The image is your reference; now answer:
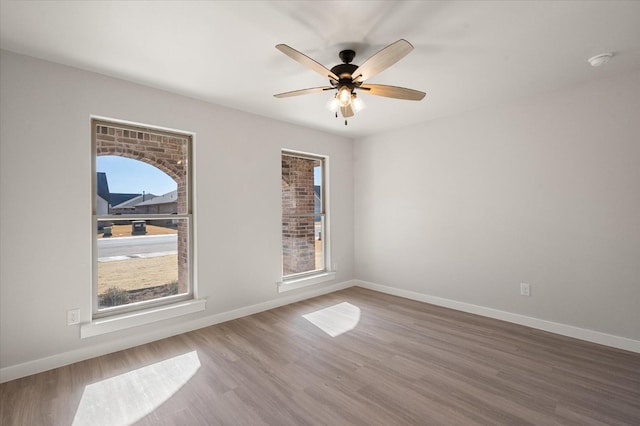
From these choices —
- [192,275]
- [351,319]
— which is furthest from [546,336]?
[192,275]

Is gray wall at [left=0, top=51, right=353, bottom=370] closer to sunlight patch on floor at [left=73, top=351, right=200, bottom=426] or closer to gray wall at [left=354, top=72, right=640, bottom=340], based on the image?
sunlight patch on floor at [left=73, top=351, right=200, bottom=426]

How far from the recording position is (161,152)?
A: 3.21 metres

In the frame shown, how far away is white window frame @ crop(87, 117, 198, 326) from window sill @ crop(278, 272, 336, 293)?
111 centimetres

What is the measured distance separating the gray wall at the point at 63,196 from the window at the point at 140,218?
141 millimetres

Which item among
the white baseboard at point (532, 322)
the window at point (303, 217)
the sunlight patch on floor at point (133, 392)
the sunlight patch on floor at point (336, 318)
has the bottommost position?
the sunlight patch on floor at point (133, 392)

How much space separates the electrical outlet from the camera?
2.56 m

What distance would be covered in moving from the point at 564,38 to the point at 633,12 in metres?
0.35

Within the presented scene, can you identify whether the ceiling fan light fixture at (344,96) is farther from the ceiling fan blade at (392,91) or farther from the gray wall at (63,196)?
the gray wall at (63,196)

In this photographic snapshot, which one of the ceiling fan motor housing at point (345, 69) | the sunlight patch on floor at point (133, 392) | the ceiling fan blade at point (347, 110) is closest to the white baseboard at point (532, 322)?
the ceiling fan blade at point (347, 110)

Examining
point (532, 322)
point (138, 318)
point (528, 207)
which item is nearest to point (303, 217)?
point (138, 318)

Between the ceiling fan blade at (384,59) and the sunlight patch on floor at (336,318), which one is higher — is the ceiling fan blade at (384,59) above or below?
above

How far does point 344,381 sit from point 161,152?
2.83 m

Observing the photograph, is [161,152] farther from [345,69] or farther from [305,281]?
[305,281]

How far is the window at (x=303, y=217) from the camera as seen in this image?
14.3 ft
